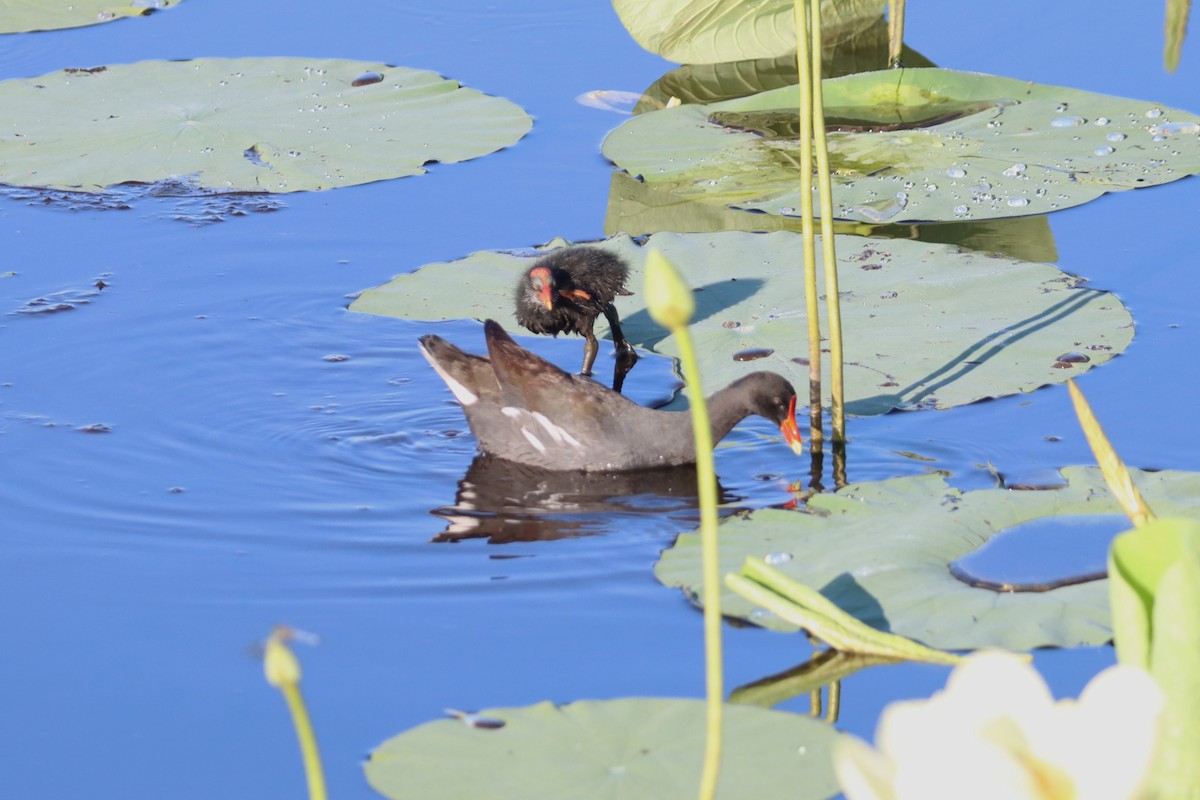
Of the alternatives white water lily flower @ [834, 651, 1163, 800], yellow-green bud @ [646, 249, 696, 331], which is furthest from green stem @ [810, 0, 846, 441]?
white water lily flower @ [834, 651, 1163, 800]

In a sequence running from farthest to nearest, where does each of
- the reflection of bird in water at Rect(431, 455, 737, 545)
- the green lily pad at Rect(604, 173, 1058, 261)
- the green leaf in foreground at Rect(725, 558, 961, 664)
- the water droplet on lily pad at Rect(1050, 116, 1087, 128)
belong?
the water droplet on lily pad at Rect(1050, 116, 1087, 128)
the green lily pad at Rect(604, 173, 1058, 261)
the reflection of bird in water at Rect(431, 455, 737, 545)
the green leaf in foreground at Rect(725, 558, 961, 664)

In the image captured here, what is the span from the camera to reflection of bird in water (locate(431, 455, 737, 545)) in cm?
397

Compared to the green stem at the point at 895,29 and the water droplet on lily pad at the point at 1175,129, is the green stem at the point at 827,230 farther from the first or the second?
the green stem at the point at 895,29

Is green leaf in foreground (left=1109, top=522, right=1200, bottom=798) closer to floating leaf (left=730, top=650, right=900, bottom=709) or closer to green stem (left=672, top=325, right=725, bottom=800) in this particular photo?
green stem (left=672, top=325, right=725, bottom=800)

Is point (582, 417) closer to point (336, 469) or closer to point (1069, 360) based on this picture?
point (336, 469)

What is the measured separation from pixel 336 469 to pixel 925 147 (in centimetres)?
322

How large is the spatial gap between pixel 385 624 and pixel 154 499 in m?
1.12

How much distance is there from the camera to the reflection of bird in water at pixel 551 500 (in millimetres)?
3971

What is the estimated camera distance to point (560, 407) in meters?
4.49

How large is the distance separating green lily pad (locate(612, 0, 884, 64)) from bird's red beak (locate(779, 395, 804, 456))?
390 cm

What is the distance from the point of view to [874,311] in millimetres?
5059

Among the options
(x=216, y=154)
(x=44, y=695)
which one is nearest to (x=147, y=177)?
(x=216, y=154)

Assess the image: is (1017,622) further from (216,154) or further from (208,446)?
(216,154)

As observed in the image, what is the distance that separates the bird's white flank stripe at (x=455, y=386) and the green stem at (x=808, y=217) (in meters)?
1.10
